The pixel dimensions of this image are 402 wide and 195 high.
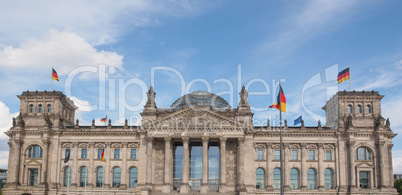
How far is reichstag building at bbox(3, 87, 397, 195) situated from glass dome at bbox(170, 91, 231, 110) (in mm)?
6595

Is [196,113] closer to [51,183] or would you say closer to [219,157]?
[219,157]

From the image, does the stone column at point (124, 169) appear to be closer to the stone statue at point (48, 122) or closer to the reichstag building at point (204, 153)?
the reichstag building at point (204, 153)

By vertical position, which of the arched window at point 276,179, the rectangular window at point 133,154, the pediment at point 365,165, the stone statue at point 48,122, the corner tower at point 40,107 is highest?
the corner tower at point 40,107

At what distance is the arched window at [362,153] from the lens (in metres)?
78.6

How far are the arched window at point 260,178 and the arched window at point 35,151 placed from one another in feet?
134

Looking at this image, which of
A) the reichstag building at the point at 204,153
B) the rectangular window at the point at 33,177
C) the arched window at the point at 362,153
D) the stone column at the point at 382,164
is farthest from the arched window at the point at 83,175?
the stone column at the point at 382,164

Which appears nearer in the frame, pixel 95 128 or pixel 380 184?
pixel 380 184

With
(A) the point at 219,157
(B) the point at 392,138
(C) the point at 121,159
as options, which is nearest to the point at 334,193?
(B) the point at 392,138

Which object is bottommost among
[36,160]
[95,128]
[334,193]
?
[334,193]

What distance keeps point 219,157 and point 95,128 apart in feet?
80.0

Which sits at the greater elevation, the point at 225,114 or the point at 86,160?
the point at 225,114

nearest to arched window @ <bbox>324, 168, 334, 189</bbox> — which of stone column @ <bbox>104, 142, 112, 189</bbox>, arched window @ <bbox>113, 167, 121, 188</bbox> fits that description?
arched window @ <bbox>113, 167, 121, 188</bbox>

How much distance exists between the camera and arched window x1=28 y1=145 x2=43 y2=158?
8100 cm

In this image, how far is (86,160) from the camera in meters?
80.2
